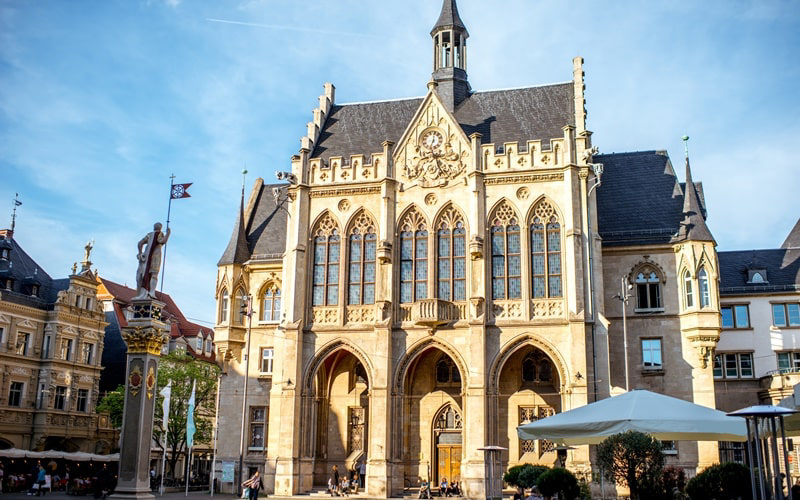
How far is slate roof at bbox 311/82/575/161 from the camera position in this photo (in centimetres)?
4153

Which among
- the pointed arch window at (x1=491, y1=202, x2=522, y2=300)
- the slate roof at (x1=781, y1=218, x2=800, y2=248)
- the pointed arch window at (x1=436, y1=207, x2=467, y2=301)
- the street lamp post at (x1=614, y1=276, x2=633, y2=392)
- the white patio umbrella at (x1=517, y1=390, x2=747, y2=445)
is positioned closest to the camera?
the white patio umbrella at (x1=517, y1=390, x2=747, y2=445)

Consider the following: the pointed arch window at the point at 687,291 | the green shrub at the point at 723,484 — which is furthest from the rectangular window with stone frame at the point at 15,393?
the green shrub at the point at 723,484

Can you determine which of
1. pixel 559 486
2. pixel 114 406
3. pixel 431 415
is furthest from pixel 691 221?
pixel 114 406

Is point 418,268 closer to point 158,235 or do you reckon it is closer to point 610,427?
point 158,235

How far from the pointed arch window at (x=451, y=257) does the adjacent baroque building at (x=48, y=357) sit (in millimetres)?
29163

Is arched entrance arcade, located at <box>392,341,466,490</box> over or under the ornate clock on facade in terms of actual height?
under

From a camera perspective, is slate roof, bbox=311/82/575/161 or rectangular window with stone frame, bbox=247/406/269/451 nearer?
slate roof, bbox=311/82/575/161

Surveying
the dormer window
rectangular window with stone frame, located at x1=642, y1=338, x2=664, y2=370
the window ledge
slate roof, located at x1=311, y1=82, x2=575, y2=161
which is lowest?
rectangular window with stone frame, located at x1=642, y1=338, x2=664, y2=370

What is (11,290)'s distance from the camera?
52.0 meters

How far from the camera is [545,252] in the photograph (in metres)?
38.2

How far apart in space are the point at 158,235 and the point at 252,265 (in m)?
23.0

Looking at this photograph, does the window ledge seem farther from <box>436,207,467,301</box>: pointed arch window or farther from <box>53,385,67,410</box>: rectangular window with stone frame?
<box>53,385,67,410</box>: rectangular window with stone frame

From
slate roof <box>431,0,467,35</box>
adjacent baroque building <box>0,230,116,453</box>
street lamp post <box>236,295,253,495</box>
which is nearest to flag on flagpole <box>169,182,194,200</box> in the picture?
street lamp post <box>236,295,253,495</box>

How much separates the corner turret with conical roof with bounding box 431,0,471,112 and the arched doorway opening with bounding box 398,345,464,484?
14804 mm
